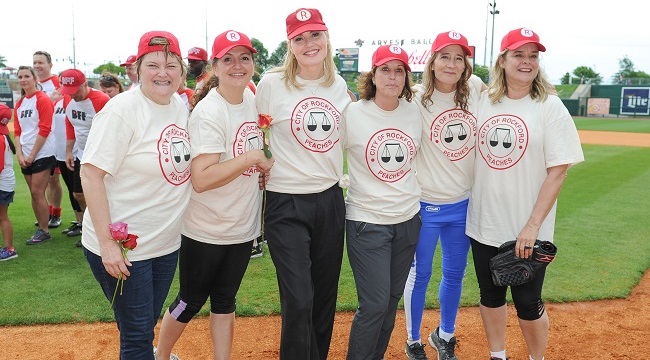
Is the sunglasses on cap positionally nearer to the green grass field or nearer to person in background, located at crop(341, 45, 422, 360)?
the green grass field

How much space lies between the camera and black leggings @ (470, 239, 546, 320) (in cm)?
362

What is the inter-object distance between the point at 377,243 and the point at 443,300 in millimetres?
1090

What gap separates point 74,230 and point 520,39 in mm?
6314

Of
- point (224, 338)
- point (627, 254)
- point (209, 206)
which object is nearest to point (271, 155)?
point (209, 206)

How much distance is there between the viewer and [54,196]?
8.09 meters

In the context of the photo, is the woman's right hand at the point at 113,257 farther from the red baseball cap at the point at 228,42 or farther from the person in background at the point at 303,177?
the red baseball cap at the point at 228,42

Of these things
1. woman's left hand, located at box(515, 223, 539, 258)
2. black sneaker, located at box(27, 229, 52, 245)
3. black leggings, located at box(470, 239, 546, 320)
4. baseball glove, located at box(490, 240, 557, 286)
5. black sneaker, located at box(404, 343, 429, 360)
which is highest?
woman's left hand, located at box(515, 223, 539, 258)

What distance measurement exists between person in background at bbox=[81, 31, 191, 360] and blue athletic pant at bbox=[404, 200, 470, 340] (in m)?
1.71

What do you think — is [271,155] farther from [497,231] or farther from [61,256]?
[61,256]

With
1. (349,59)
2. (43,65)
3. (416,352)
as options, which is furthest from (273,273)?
(349,59)

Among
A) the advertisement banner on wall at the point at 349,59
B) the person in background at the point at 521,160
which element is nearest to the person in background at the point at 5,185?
the person in background at the point at 521,160

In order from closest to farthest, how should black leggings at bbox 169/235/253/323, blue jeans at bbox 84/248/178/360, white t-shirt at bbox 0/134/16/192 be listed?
blue jeans at bbox 84/248/178/360 < black leggings at bbox 169/235/253/323 < white t-shirt at bbox 0/134/16/192

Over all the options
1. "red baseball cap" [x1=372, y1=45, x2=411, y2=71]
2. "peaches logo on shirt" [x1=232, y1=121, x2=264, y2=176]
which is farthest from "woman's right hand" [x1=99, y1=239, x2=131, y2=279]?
"red baseball cap" [x1=372, y1=45, x2=411, y2=71]

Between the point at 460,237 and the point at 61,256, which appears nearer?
the point at 460,237
